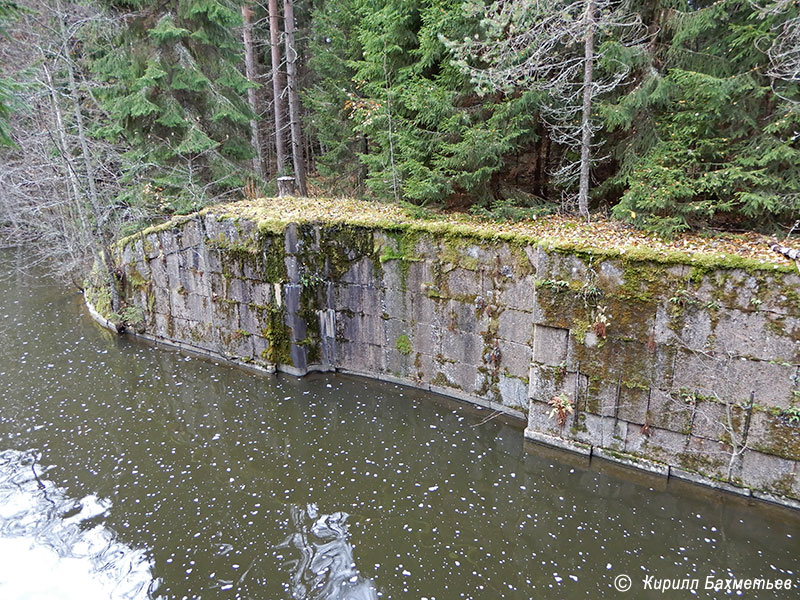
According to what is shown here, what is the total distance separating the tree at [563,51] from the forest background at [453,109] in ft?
0.14

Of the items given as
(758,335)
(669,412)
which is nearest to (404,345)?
(669,412)

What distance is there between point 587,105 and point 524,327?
3631 mm

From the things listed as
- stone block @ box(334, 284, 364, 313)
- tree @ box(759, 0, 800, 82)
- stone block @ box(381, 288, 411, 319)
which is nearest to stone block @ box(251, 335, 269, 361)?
stone block @ box(334, 284, 364, 313)

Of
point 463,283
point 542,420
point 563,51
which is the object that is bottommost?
point 542,420

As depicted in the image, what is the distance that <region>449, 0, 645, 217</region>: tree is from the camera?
24.2ft

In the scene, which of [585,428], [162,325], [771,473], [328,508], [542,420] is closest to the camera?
[771,473]

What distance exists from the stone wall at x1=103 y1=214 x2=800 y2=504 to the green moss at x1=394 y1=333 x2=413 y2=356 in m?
0.03

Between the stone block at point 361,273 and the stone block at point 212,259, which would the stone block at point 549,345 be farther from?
the stone block at point 212,259

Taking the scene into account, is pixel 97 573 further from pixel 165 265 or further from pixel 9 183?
pixel 9 183

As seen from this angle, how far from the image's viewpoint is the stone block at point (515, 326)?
751 centimetres

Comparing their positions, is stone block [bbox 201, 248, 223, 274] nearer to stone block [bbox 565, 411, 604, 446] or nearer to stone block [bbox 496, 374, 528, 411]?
stone block [bbox 496, 374, 528, 411]

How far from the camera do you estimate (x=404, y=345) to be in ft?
29.1

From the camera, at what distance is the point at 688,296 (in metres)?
5.93

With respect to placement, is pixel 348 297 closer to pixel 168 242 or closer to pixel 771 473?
pixel 168 242
